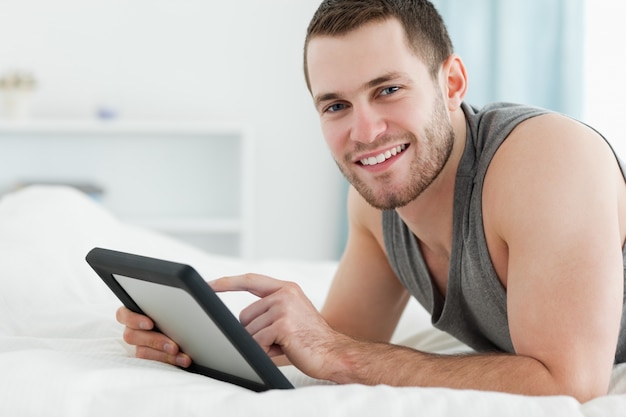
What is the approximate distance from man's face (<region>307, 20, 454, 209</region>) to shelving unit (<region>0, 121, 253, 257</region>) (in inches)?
110

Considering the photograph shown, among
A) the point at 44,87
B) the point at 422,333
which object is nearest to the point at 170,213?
the point at 44,87

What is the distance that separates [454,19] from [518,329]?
10.1 ft

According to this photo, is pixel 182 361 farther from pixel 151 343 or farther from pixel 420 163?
pixel 420 163

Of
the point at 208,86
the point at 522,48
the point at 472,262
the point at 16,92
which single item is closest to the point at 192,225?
the point at 208,86

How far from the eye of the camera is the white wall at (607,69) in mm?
3613

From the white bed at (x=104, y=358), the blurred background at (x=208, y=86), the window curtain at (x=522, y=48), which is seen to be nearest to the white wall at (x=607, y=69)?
the window curtain at (x=522, y=48)

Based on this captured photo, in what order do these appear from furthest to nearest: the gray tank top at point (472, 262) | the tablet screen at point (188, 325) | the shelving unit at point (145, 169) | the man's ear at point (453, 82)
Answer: the shelving unit at point (145, 169)
the man's ear at point (453, 82)
the gray tank top at point (472, 262)
the tablet screen at point (188, 325)

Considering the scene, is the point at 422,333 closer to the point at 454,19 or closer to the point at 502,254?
the point at 502,254

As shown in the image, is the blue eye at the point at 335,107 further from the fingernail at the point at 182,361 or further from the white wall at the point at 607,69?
the white wall at the point at 607,69

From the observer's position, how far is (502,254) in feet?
4.03

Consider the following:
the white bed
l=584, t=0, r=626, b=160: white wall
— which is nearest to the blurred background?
l=584, t=0, r=626, b=160: white wall

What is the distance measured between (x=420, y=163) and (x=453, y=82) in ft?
0.63

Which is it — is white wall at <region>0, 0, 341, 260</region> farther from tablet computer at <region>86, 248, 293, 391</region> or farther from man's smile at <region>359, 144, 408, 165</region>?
tablet computer at <region>86, 248, 293, 391</region>

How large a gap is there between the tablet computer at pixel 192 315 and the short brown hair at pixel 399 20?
20.5 inches
